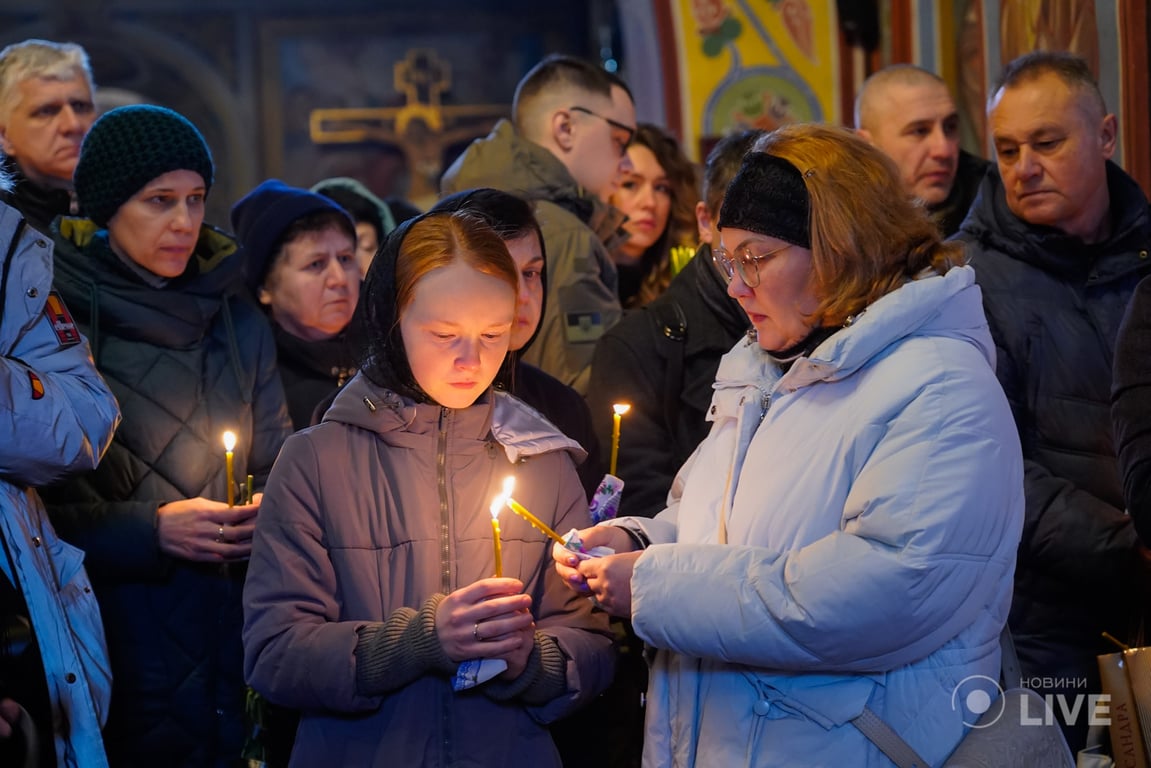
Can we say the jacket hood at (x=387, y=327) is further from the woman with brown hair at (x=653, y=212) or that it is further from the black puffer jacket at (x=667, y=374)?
the woman with brown hair at (x=653, y=212)

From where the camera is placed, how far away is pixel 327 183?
17.3ft

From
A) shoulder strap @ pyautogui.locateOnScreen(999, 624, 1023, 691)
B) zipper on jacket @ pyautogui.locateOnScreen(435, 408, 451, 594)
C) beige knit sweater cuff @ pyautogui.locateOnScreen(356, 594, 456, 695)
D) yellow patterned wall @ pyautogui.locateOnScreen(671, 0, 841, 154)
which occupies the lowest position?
shoulder strap @ pyautogui.locateOnScreen(999, 624, 1023, 691)

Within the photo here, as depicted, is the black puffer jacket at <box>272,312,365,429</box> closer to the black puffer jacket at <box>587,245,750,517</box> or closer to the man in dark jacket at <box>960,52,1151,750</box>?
the black puffer jacket at <box>587,245,750,517</box>

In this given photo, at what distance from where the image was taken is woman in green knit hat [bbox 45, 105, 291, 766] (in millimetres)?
3232

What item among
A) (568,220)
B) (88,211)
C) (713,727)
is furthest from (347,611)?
(568,220)

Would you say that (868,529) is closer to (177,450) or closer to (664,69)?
(177,450)

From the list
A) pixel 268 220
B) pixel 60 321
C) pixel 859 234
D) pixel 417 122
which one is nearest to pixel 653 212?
pixel 268 220

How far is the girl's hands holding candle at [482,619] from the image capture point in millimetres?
2400

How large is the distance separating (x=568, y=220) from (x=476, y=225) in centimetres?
133

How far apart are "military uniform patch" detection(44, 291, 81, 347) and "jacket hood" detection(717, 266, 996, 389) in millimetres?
1632

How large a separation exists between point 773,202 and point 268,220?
6.84 ft

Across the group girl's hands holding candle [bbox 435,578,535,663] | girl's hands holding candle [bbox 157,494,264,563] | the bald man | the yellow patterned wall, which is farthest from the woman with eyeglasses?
the yellow patterned wall

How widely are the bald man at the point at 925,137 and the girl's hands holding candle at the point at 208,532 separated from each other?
2.52 meters

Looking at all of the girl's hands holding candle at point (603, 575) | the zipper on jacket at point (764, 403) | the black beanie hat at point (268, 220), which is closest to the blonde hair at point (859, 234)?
the zipper on jacket at point (764, 403)
